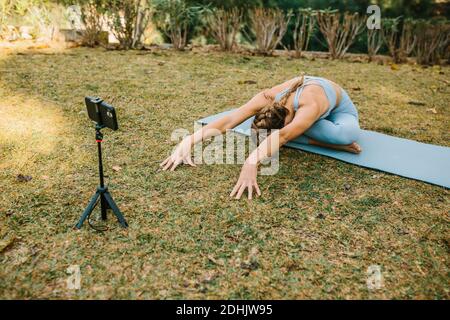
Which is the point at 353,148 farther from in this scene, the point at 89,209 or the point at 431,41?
the point at 431,41

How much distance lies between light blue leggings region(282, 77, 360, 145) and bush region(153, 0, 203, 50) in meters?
5.02

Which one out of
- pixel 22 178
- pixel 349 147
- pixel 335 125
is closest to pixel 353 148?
pixel 349 147

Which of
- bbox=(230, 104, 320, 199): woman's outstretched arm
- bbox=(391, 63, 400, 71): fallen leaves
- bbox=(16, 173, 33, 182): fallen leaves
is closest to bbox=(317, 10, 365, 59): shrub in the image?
bbox=(391, 63, 400, 71): fallen leaves

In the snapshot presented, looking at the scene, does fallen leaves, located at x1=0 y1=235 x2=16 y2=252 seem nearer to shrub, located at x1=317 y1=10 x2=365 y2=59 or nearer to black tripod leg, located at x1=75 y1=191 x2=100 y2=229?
black tripod leg, located at x1=75 y1=191 x2=100 y2=229

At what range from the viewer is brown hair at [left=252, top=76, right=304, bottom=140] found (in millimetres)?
2693

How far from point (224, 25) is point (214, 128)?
5077 millimetres

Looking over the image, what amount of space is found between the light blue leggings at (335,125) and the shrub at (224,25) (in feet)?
15.3

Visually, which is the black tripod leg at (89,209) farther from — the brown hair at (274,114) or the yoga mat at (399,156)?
the yoga mat at (399,156)

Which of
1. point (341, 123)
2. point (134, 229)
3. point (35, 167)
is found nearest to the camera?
point (134, 229)
